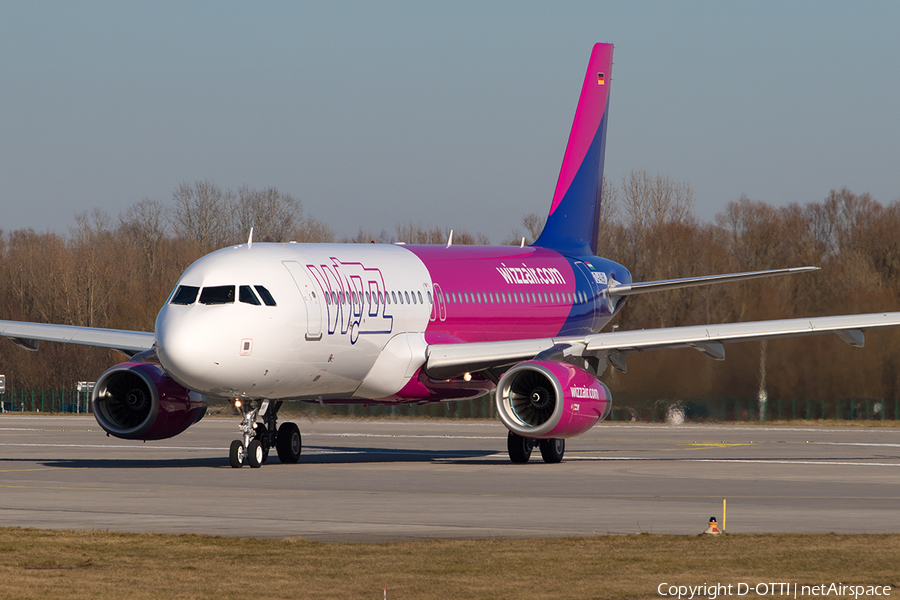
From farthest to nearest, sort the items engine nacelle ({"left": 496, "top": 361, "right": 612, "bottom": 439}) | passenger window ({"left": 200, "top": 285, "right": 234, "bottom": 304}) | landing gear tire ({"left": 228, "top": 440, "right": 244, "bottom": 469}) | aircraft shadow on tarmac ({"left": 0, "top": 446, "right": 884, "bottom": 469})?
aircraft shadow on tarmac ({"left": 0, "top": 446, "right": 884, "bottom": 469}) → engine nacelle ({"left": 496, "top": 361, "right": 612, "bottom": 439}) → landing gear tire ({"left": 228, "top": 440, "right": 244, "bottom": 469}) → passenger window ({"left": 200, "top": 285, "right": 234, "bottom": 304})

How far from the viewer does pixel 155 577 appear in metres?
12.0

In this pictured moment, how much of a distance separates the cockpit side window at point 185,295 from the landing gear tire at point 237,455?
294cm

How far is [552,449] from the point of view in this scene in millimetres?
29141

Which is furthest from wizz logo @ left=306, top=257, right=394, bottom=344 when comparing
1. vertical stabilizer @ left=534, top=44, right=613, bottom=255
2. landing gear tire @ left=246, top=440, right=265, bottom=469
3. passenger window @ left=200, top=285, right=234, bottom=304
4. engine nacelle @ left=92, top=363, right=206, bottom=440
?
vertical stabilizer @ left=534, top=44, right=613, bottom=255

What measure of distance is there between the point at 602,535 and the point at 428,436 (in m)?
29.0

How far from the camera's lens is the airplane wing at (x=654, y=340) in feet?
89.9

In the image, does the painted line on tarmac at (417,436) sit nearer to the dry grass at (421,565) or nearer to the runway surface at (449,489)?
the runway surface at (449,489)

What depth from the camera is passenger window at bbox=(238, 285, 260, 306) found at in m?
25.0

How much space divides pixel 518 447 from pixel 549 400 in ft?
7.88

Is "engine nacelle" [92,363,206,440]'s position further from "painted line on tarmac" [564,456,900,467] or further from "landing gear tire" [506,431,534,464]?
"painted line on tarmac" [564,456,900,467]

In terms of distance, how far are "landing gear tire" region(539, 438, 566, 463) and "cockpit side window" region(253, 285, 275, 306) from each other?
6.97m

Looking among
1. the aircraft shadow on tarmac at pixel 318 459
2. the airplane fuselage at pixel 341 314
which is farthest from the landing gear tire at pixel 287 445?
the airplane fuselage at pixel 341 314

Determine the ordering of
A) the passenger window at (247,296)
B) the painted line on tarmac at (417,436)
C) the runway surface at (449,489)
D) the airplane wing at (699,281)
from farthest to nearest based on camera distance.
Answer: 1. the painted line on tarmac at (417,436)
2. the airplane wing at (699,281)
3. the passenger window at (247,296)
4. the runway surface at (449,489)

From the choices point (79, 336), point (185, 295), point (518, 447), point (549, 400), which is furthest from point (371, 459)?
point (185, 295)
